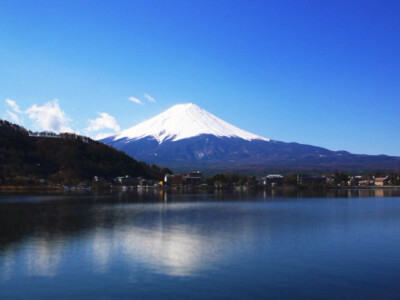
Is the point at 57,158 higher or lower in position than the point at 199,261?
higher

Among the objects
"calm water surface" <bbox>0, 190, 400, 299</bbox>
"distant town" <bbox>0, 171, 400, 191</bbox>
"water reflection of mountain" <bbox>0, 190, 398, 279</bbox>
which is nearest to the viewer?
"calm water surface" <bbox>0, 190, 400, 299</bbox>

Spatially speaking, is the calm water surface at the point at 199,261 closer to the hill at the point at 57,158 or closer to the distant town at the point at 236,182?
the hill at the point at 57,158

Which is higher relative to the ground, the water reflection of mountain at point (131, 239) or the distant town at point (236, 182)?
the distant town at point (236, 182)

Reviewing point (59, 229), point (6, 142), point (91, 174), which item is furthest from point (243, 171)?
point (59, 229)

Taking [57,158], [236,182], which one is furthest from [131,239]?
[236,182]

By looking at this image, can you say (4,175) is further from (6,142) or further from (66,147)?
(66,147)

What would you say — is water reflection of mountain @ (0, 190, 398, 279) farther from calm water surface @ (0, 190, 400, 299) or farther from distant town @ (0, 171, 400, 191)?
distant town @ (0, 171, 400, 191)

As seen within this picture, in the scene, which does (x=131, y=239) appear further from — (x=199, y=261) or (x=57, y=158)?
(x=57, y=158)

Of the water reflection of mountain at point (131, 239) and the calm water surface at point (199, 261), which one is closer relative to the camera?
the calm water surface at point (199, 261)

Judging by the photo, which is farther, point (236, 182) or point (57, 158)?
point (236, 182)

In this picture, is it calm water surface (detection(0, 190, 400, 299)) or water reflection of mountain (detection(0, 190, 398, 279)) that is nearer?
calm water surface (detection(0, 190, 400, 299))

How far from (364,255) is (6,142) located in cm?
9549

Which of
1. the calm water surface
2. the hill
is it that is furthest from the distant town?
the calm water surface

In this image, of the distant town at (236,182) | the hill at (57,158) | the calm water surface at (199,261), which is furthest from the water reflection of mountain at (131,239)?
the distant town at (236,182)
